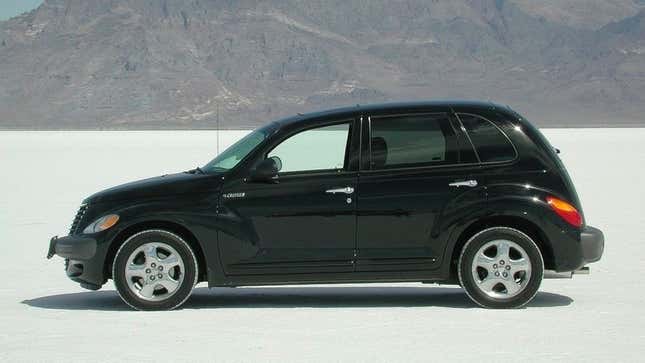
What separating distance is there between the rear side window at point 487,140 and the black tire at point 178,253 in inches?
85.7

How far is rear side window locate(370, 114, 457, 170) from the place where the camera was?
31.1ft

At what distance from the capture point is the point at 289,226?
30.6 feet

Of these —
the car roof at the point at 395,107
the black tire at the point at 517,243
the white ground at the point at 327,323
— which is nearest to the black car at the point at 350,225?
the black tire at the point at 517,243

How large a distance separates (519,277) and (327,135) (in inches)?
96.3

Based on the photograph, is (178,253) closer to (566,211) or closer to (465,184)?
(465,184)

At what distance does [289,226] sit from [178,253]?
0.80m

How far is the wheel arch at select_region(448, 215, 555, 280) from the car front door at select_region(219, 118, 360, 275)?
0.75 meters

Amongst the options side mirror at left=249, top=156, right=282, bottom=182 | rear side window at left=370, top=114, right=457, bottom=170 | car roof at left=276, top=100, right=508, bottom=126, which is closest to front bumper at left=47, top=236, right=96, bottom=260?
side mirror at left=249, top=156, right=282, bottom=182

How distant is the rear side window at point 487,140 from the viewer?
31.3ft

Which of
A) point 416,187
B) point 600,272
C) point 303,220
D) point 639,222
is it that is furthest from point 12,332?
point 639,222

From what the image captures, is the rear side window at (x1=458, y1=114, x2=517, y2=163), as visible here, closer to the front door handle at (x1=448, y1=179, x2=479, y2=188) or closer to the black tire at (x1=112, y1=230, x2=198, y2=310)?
the front door handle at (x1=448, y1=179, x2=479, y2=188)

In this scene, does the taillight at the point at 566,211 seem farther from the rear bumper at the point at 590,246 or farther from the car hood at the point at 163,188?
the car hood at the point at 163,188

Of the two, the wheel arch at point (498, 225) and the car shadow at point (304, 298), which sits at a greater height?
the wheel arch at point (498, 225)

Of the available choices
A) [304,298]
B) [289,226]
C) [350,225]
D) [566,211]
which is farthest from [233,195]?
[566,211]
